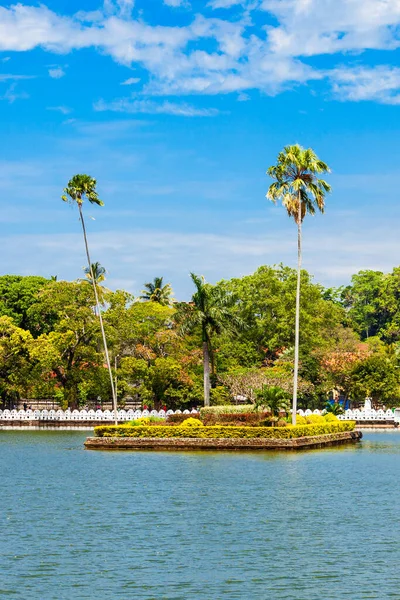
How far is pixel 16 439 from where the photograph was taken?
58344 mm

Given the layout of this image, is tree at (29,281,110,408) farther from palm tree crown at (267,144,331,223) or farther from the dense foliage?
palm tree crown at (267,144,331,223)

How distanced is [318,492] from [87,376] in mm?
47595

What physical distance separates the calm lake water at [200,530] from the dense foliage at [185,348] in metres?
34.2

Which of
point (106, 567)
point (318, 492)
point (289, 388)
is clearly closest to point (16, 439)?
point (289, 388)

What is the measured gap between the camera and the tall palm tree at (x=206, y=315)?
71.0 meters

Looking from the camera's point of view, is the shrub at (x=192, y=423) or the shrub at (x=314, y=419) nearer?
the shrub at (x=192, y=423)

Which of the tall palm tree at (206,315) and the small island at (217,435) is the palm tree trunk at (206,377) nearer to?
the tall palm tree at (206,315)

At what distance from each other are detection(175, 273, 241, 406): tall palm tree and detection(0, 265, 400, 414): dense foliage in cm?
10

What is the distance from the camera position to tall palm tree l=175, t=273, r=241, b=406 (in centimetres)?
7100

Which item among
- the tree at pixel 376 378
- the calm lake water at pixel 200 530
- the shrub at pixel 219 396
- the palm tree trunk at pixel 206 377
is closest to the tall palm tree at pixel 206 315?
the palm tree trunk at pixel 206 377

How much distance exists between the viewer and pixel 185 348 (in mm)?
82250

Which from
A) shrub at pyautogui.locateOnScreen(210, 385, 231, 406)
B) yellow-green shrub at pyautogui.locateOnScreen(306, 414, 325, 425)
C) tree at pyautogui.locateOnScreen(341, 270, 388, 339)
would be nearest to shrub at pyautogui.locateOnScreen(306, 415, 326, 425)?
yellow-green shrub at pyautogui.locateOnScreen(306, 414, 325, 425)

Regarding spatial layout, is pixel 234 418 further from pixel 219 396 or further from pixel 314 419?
pixel 219 396

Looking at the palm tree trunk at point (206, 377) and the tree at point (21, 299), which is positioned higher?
the tree at point (21, 299)
